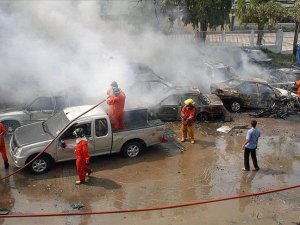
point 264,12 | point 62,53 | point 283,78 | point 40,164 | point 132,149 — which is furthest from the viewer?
point 264,12

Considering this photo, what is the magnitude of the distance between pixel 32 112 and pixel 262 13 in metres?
18.7

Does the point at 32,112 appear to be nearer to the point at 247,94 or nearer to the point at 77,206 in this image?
the point at 77,206

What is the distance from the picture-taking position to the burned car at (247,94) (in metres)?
16.4

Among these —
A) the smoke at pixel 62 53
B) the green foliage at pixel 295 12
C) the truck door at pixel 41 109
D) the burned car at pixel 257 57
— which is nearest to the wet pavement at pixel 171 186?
the truck door at pixel 41 109

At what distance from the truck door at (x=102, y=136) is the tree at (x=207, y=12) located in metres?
14.7

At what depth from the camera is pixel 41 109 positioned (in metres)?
13.4

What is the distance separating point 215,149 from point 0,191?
254 inches

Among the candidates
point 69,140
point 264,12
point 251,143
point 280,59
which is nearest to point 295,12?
point 264,12

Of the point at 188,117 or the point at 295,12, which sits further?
the point at 295,12

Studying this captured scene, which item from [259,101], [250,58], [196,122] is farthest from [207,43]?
[196,122]

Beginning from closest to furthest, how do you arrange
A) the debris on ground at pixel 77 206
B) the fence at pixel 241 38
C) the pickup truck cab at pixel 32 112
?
the debris on ground at pixel 77 206 → the pickup truck cab at pixel 32 112 → the fence at pixel 241 38

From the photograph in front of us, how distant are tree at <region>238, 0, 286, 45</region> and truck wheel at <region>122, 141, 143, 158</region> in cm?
1805

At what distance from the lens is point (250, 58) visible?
912 inches

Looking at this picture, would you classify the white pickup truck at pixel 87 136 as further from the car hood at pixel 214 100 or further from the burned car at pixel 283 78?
the burned car at pixel 283 78
